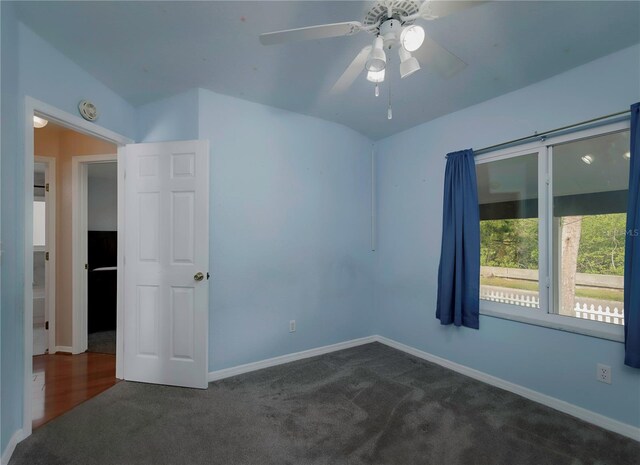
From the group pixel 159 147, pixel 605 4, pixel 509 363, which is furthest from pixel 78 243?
pixel 605 4

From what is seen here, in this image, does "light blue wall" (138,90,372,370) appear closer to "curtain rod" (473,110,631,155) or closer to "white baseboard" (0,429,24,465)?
"white baseboard" (0,429,24,465)

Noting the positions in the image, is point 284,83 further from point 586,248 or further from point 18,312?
point 586,248

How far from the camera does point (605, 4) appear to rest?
1.63 metres

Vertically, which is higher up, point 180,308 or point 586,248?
point 586,248

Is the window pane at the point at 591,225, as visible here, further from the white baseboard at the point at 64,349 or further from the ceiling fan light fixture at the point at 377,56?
the white baseboard at the point at 64,349

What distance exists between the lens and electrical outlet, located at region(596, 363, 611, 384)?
6.60 feet

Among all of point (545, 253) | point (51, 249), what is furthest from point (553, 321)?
point (51, 249)

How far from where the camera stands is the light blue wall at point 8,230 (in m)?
1.64

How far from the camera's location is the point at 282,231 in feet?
10.00

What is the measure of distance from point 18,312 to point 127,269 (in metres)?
0.83

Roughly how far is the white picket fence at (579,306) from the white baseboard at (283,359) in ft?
4.85

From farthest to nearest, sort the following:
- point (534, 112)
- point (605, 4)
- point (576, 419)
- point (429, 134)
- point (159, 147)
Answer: point (429, 134) < point (159, 147) < point (534, 112) < point (576, 419) < point (605, 4)

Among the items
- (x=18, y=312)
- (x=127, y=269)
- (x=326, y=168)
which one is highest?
(x=326, y=168)

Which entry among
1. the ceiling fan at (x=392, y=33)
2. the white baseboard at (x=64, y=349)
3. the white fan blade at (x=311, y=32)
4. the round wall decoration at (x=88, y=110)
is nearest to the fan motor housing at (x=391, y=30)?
the ceiling fan at (x=392, y=33)
